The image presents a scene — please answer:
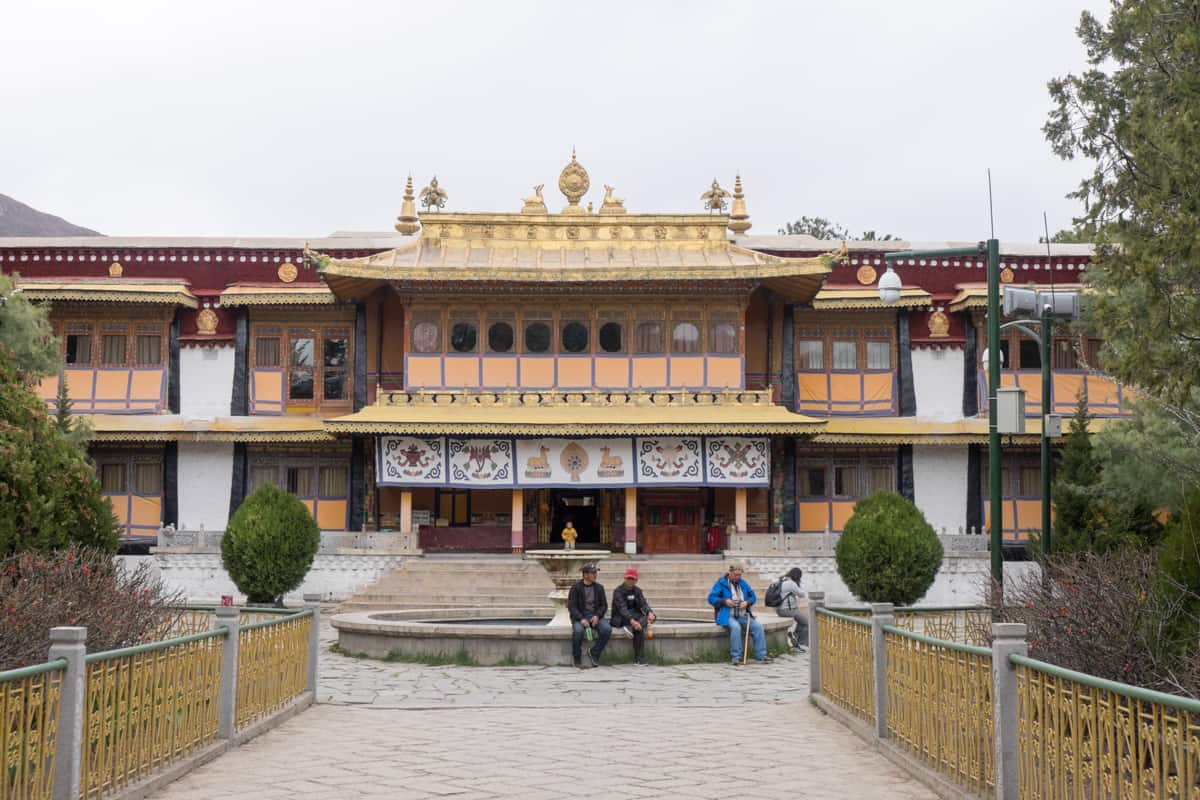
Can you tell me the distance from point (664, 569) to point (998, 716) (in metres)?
19.9

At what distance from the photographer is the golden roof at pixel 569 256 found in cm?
2900

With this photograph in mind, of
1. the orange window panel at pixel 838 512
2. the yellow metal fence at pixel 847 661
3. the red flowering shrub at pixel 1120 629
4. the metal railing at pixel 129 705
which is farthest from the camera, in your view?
the orange window panel at pixel 838 512

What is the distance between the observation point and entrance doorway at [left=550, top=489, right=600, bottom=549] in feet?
104

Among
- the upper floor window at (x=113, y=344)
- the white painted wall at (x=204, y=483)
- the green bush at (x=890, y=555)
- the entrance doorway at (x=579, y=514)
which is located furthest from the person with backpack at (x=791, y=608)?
the upper floor window at (x=113, y=344)

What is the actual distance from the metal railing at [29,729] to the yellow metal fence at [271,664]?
129 inches

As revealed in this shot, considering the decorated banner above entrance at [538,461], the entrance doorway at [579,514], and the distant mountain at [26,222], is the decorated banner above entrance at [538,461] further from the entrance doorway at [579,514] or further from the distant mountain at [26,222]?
the distant mountain at [26,222]

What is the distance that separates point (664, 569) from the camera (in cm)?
2712

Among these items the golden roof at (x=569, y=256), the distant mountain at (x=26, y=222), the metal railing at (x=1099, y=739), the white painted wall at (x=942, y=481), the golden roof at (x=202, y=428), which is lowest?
the metal railing at (x=1099, y=739)

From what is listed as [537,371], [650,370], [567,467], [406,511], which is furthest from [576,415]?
[406,511]

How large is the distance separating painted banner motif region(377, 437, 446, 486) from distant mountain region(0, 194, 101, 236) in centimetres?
8143

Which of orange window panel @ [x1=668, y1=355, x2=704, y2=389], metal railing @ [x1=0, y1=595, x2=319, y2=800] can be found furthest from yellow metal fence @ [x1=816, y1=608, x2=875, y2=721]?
orange window panel @ [x1=668, y1=355, x2=704, y2=389]

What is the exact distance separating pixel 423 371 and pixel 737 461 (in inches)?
292

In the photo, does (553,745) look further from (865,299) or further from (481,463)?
(865,299)

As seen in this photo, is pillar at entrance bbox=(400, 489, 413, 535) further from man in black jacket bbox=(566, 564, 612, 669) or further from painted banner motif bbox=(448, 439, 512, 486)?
man in black jacket bbox=(566, 564, 612, 669)
